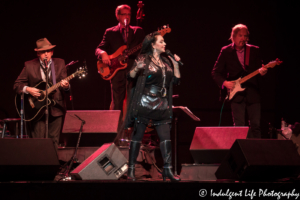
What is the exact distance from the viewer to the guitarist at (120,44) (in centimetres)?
556

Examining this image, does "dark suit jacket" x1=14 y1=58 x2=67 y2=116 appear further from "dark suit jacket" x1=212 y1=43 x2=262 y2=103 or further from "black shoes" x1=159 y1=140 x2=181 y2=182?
"dark suit jacket" x1=212 y1=43 x2=262 y2=103

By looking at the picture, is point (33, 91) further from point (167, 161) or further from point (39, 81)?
point (167, 161)

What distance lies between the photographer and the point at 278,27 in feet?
23.3

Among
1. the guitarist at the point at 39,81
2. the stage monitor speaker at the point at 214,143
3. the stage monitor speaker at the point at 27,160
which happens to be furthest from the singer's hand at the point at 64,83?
the stage monitor speaker at the point at 214,143

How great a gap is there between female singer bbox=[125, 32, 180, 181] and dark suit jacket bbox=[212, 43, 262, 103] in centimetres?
189

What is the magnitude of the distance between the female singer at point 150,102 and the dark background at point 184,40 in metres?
3.07

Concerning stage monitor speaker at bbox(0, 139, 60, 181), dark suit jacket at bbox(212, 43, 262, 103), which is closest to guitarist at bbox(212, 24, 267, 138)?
dark suit jacket at bbox(212, 43, 262, 103)

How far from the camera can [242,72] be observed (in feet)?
18.2

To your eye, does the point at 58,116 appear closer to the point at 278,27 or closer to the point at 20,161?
the point at 20,161

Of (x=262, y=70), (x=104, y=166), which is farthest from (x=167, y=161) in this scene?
(x=262, y=70)

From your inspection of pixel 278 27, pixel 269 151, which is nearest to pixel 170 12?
pixel 278 27

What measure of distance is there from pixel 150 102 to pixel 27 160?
1.41 meters

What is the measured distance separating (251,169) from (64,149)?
2.62m

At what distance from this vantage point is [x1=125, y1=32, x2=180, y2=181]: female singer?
3.76m
